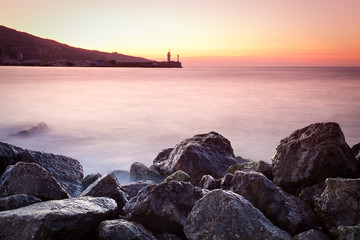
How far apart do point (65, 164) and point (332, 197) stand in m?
4.40

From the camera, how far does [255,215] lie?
137 inches

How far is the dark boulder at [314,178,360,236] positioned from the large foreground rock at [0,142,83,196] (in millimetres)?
3679

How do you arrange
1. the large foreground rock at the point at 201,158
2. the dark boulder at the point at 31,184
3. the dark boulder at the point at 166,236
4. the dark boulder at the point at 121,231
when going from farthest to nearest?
the large foreground rock at the point at 201,158
the dark boulder at the point at 31,184
the dark boulder at the point at 166,236
the dark boulder at the point at 121,231

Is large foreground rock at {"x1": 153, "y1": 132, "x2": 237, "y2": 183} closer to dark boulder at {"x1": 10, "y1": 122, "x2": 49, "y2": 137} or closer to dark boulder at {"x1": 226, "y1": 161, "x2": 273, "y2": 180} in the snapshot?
dark boulder at {"x1": 226, "y1": 161, "x2": 273, "y2": 180}

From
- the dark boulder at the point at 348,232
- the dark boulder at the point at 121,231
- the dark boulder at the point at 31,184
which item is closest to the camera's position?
the dark boulder at the point at 348,232

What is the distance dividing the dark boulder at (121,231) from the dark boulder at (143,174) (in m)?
3.31

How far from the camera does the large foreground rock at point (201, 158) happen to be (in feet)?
20.1

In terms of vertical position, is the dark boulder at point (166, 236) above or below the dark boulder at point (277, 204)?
below

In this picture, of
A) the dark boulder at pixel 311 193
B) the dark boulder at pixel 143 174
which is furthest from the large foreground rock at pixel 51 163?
the dark boulder at pixel 311 193

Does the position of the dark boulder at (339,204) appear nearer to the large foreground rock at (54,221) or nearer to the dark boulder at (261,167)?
the dark boulder at (261,167)

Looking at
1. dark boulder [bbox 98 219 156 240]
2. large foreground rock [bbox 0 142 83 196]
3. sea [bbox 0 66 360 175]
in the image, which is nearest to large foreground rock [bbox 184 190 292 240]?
dark boulder [bbox 98 219 156 240]

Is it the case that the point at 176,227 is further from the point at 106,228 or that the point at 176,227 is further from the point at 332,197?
the point at 332,197

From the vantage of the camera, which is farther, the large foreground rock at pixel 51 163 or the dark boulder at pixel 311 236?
the large foreground rock at pixel 51 163

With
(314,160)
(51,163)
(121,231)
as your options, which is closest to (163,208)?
(121,231)
